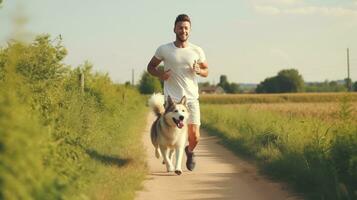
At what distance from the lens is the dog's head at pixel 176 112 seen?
359 inches

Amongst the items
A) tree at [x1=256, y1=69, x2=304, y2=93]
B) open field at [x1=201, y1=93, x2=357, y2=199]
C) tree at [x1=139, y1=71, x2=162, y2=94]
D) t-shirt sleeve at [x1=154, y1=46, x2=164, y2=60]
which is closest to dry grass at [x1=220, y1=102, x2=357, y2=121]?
open field at [x1=201, y1=93, x2=357, y2=199]

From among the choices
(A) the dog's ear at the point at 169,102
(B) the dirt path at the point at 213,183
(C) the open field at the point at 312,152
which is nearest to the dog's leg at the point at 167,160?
(B) the dirt path at the point at 213,183

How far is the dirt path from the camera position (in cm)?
777

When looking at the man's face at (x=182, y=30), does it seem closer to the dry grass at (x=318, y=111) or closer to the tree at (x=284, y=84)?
the dry grass at (x=318, y=111)

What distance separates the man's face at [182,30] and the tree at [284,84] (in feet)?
285

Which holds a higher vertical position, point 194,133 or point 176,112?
point 176,112

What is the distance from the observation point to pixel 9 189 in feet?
10.6

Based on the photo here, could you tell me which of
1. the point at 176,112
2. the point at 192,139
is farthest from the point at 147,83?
the point at 176,112

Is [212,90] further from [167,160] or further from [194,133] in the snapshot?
[167,160]

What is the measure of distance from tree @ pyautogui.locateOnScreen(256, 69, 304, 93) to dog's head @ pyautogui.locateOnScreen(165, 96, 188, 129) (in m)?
87.1

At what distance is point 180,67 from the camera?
9.36m

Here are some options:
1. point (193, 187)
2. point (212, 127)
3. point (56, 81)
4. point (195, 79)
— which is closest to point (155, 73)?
point (195, 79)

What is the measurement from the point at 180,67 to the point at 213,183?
6.77 feet

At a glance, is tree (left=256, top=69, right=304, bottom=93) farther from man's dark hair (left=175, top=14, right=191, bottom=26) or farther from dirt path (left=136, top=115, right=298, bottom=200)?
man's dark hair (left=175, top=14, right=191, bottom=26)
